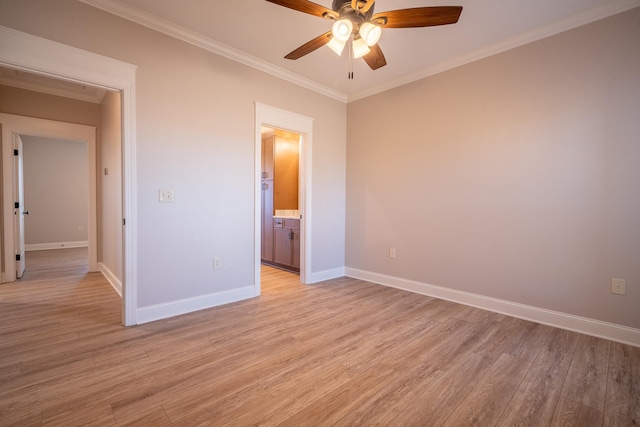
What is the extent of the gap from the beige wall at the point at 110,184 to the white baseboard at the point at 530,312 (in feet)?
11.8

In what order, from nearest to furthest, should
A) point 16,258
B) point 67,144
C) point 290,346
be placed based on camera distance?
1. point 290,346
2. point 16,258
3. point 67,144

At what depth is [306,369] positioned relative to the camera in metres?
1.89

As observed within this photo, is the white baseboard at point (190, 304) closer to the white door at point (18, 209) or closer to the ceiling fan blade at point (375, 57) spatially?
the ceiling fan blade at point (375, 57)

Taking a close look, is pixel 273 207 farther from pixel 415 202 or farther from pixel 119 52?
pixel 119 52

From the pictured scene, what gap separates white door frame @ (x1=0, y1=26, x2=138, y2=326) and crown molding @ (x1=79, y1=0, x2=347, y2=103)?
42cm

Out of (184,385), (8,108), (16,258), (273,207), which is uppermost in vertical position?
(8,108)

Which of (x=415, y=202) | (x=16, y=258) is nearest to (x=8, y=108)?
(x=16, y=258)

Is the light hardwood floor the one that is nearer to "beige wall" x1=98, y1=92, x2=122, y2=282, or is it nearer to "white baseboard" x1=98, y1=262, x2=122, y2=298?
"white baseboard" x1=98, y1=262, x2=122, y2=298

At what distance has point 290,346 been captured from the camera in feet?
7.21

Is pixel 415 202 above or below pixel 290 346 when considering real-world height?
above

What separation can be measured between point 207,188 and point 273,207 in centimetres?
200

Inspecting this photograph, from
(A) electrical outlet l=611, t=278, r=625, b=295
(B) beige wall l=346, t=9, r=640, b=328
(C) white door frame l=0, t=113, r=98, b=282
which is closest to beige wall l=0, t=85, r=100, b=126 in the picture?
(C) white door frame l=0, t=113, r=98, b=282

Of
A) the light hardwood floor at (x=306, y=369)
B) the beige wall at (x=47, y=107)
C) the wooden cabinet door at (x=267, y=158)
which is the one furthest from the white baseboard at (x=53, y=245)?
the wooden cabinet door at (x=267, y=158)

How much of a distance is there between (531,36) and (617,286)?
7.84ft
